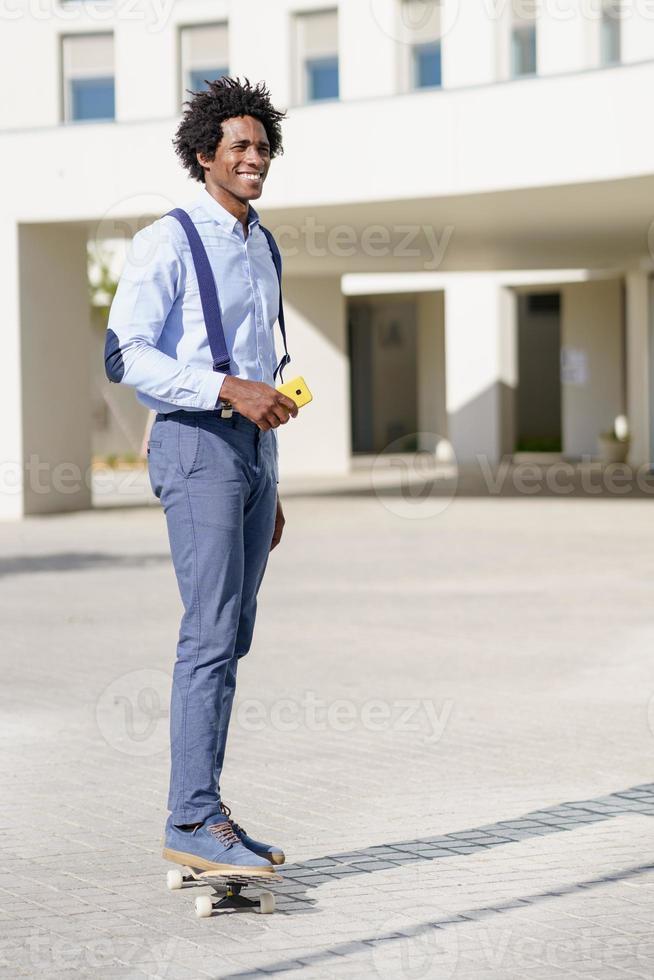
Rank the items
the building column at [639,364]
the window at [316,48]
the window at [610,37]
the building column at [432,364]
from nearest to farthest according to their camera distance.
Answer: the window at [610,37], the window at [316,48], the building column at [639,364], the building column at [432,364]

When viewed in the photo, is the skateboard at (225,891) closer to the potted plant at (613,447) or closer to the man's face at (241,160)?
the man's face at (241,160)

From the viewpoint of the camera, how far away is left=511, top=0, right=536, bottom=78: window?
74.5 feet

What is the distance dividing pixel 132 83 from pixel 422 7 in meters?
4.62

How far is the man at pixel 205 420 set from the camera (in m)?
4.38

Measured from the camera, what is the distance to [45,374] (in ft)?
69.9

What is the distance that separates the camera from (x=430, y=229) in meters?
21.8

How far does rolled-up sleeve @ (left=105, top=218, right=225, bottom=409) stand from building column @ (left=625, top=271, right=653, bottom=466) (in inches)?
1115

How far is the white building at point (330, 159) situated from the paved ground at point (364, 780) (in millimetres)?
6344
